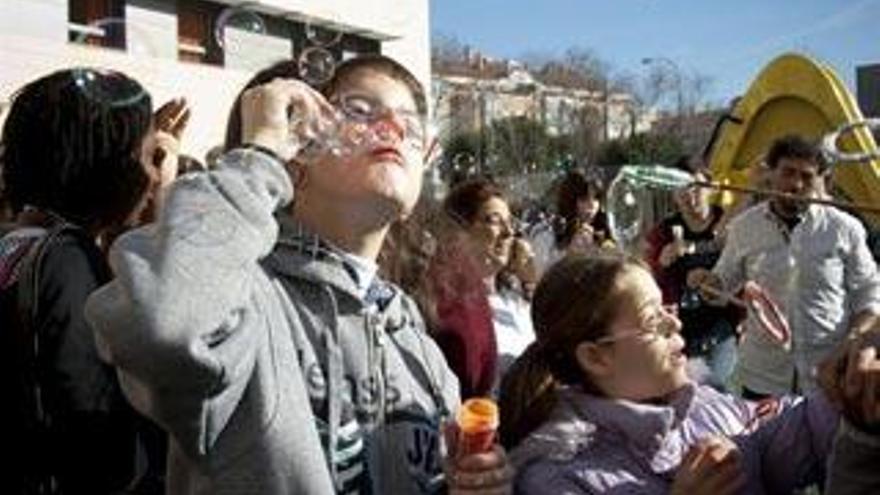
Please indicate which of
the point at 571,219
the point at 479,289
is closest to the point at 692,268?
the point at 571,219

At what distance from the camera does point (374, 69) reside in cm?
204

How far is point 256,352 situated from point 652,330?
853 mm

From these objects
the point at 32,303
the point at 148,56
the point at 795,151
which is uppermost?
the point at 148,56

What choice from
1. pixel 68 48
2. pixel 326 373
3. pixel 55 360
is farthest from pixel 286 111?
pixel 68 48

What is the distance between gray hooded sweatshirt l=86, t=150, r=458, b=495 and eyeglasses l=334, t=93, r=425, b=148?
215 mm

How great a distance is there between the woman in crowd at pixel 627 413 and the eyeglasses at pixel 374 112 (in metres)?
0.46

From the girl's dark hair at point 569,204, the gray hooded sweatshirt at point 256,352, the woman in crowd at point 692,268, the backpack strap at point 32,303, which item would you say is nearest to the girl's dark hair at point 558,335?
the gray hooded sweatshirt at point 256,352

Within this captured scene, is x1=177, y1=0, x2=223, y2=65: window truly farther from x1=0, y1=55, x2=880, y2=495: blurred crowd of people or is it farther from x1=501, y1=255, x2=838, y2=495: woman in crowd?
x1=501, y1=255, x2=838, y2=495: woman in crowd

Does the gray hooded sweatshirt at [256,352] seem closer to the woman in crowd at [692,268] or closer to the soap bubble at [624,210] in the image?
the soap bubble at [624,210]

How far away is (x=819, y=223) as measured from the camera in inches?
190

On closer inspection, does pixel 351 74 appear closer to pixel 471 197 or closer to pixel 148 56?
pixel 471 197

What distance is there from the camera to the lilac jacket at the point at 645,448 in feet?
6.40

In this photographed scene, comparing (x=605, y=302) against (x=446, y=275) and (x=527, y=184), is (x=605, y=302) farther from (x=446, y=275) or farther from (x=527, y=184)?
(x=527, y=184)

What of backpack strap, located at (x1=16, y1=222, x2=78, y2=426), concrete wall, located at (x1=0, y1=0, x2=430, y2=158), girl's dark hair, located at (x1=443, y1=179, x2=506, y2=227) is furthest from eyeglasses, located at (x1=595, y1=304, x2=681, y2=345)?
concrete wall, located at (x1=0, y1=0, x2=430, y2=158)
